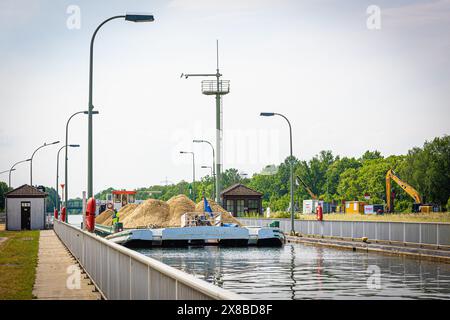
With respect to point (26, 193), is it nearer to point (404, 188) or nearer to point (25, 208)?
point (25, 208)

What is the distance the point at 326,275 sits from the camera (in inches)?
1180

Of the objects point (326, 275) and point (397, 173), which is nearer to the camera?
point (326, 275)

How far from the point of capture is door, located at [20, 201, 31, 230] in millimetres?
75812

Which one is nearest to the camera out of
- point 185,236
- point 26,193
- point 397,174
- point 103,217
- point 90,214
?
point 90,214

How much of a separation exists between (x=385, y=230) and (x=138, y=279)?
35.1 metres

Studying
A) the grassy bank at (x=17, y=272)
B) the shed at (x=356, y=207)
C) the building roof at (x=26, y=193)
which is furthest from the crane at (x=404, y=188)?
the grassy bank at (x=17, y=272)

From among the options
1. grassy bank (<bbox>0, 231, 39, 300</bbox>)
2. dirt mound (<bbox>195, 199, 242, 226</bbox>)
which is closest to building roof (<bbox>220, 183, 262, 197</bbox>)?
dirt mound (<bbox>195, 199, 242, 226</bbox>)

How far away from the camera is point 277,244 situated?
184 feet

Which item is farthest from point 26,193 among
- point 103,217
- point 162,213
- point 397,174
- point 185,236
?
point 397,174

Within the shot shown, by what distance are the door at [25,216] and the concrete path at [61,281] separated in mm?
41754

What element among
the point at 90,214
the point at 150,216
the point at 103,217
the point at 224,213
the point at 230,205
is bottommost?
the point at 103,217

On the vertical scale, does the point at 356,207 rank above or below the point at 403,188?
below

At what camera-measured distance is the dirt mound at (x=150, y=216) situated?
8644cm
